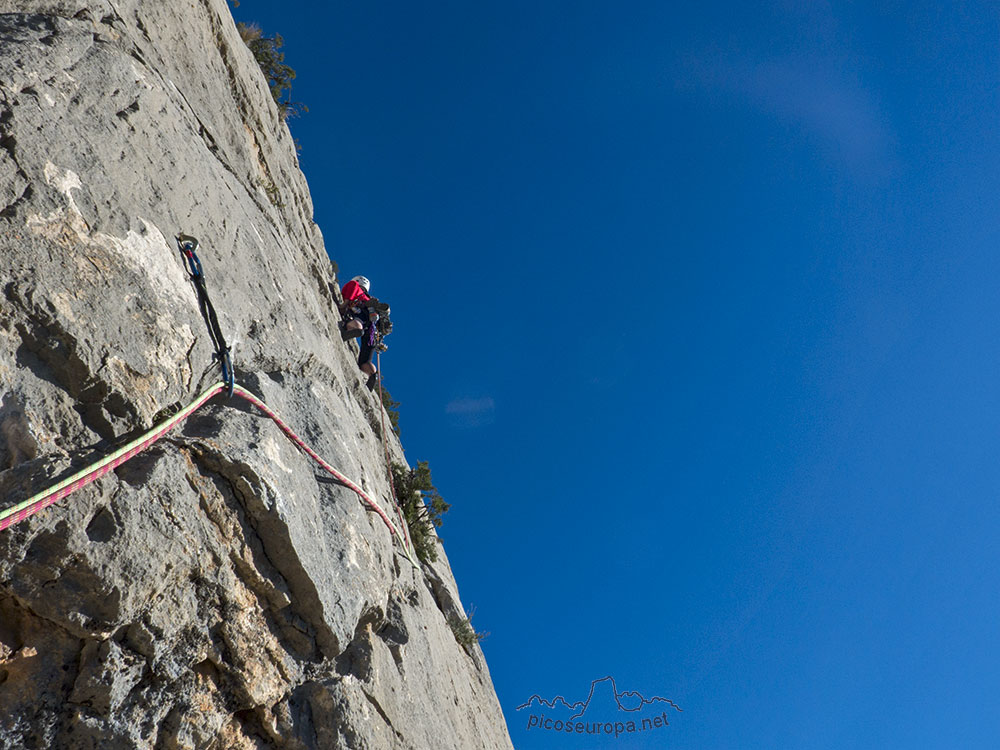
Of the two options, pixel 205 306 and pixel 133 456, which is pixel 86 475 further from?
pixel 205 306

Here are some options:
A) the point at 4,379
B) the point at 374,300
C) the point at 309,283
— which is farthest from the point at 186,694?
the point at 374,300

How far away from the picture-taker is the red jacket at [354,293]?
11.0m

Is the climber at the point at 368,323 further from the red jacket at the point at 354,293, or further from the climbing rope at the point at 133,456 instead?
the climbing rope at the point at 133,456

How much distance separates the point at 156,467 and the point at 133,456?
158 millimetres

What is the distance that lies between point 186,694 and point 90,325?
2085mm

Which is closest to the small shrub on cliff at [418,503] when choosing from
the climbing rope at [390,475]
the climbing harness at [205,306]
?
the climbing rope at [390,475]

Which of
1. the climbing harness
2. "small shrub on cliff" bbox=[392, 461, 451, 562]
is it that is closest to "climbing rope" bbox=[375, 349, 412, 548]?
"small shrub on cliff" bbox=[392, 461, 451, 562]

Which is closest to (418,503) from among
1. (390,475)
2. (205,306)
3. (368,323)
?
(390,475)

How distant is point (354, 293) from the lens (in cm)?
1120

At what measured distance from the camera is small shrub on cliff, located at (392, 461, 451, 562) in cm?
936

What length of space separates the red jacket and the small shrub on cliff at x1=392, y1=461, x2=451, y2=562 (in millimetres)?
2714

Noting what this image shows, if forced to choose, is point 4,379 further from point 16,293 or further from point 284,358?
point 284,358

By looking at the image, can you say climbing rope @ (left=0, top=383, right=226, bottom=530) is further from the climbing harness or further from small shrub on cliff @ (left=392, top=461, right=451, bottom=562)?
small shrub on cliff @ (left=392, top=461, right=451, bottom=562)

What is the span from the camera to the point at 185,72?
7.20m
